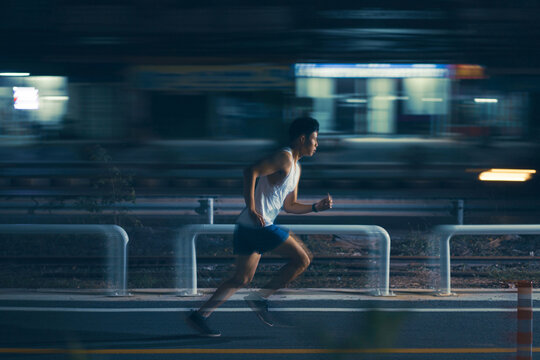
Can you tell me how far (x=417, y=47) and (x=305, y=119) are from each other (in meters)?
2.02

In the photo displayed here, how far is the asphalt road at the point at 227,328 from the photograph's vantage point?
4.04m

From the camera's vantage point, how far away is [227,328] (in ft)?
15.0

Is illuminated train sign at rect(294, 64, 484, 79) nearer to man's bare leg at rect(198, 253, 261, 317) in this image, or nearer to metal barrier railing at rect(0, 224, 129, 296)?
man's bare leg at rect(198, 253, 261, 317)

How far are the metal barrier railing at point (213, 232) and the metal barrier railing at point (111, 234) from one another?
48 centimetres

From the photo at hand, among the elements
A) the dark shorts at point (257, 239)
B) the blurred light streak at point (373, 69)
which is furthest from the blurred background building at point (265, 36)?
the dark shorts at point (257, 239)

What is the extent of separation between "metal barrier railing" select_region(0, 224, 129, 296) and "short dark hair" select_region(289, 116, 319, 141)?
79.2 inches

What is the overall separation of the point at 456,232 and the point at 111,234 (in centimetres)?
299

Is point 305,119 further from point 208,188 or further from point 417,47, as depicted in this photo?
point 208,188

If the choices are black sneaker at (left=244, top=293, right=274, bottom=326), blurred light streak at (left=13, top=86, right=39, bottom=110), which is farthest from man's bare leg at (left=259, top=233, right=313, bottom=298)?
blurred light streak at (left=13, top=86, right=39, bottom=110)

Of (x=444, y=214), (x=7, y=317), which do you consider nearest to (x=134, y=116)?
(x=7, y=317)

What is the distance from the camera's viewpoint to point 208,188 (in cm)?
981

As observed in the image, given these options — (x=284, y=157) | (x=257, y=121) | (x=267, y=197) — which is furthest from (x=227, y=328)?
(x=257, y=121)

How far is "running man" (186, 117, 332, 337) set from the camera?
399 centimetres

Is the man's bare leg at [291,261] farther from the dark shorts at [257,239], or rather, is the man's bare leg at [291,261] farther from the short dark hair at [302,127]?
the short dark hair at [302,127]
